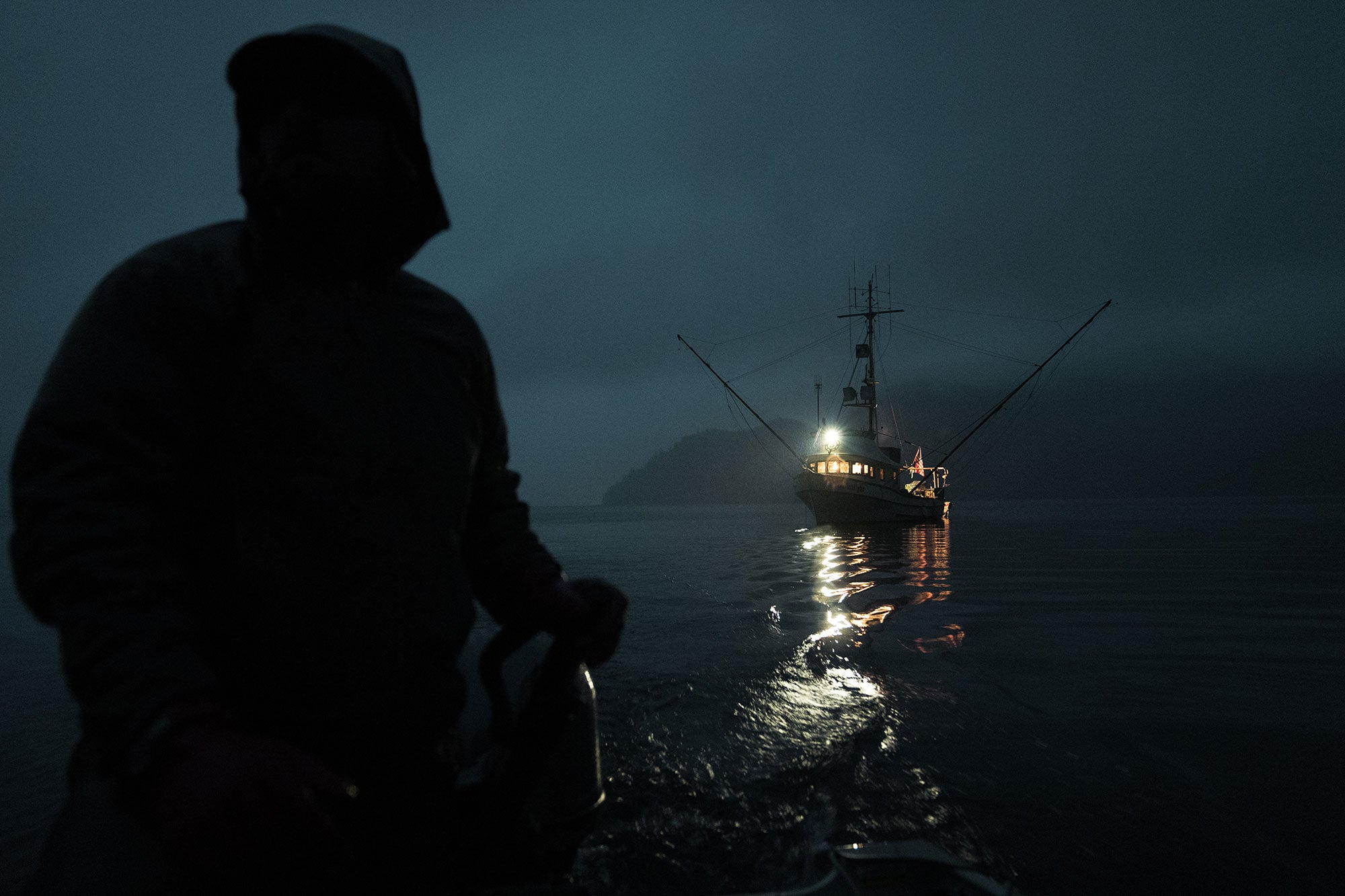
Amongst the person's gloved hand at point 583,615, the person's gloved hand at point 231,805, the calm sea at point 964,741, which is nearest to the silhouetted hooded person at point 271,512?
the person's gloved hand at point 231,805

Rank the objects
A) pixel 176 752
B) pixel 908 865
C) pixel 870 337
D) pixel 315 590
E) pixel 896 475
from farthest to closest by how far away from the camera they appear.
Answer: pixel 870 337 → pixel 896 475 → pixel 908 865 → pixel 315 590 → pixel 176 752

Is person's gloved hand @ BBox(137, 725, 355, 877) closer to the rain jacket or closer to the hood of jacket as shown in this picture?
the rain jacket

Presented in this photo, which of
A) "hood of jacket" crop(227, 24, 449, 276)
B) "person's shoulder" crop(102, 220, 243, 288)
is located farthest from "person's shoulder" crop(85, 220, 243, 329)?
"hood of jacket" crop(227, 24, 449, 276)

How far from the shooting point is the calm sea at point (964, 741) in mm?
3105

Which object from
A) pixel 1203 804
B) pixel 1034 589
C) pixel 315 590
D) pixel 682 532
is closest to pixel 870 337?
pixel 682 532

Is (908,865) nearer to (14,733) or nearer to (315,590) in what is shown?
(315,590)

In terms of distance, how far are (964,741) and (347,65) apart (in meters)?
5.28

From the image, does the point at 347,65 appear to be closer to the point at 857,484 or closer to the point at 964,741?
the point at 964,741

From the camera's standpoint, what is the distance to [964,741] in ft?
14.8

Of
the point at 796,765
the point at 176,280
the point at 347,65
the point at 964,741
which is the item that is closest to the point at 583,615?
the point at 176,280

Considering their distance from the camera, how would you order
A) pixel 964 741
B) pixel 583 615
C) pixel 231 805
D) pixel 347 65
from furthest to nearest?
pixel 964 741 → pixel 583 615 → pixel 347 65 → pixel 231 805

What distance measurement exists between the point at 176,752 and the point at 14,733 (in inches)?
293

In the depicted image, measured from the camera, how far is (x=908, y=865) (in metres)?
2.31

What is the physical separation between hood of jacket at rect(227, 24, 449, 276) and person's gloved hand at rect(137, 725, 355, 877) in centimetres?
104
